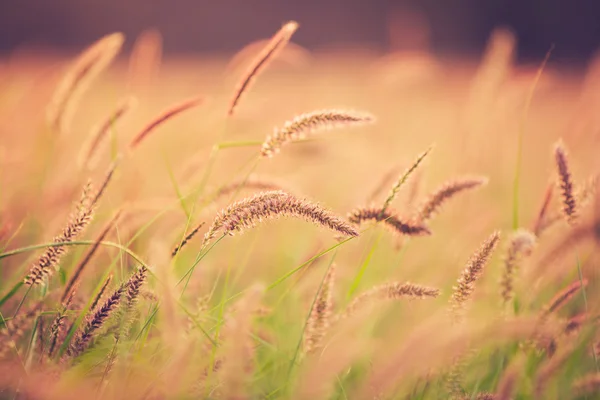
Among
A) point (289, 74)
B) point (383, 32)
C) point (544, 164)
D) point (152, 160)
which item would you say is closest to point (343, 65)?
point (289, 74)

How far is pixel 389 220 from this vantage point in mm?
1379

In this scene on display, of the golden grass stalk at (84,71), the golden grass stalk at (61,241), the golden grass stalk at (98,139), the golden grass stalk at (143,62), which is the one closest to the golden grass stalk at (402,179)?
the golden grass stalk at (61,241)

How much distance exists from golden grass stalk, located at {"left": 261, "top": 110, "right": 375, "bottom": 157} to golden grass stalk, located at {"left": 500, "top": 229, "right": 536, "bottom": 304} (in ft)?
1.51

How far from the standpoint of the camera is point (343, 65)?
11125 mm

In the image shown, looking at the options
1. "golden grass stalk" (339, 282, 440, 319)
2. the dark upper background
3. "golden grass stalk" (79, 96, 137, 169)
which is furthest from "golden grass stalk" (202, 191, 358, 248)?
the dark upper background

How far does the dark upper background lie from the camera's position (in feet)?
63.3

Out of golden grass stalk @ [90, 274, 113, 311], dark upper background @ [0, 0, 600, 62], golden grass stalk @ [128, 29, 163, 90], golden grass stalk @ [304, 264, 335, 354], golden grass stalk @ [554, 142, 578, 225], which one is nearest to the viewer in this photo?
golden grass stalk @ [90, 274, 113, 311]

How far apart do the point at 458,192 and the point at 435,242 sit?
142 cm

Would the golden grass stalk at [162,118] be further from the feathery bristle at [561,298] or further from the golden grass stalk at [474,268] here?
the feathery bristle at [561,298]

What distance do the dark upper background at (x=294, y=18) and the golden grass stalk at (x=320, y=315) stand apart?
18709mm

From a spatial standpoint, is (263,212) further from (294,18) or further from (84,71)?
(294,18)

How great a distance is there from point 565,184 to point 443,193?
34cm

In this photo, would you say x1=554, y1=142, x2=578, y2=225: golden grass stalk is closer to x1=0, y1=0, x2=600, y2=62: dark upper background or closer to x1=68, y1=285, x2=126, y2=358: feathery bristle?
x1=68, y1=285, x2=126, y2=358: feathery bristle

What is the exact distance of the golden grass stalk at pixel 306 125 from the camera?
1.32 m
